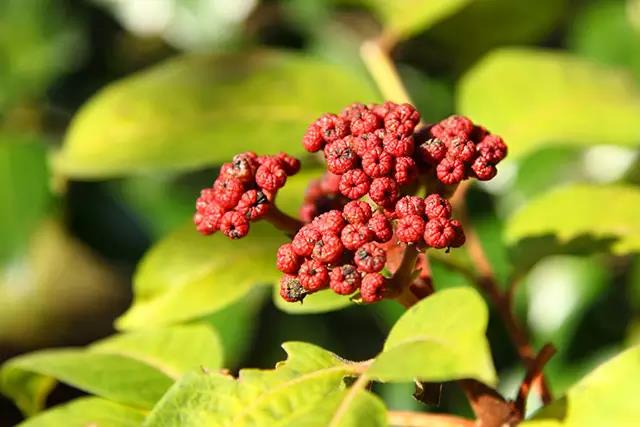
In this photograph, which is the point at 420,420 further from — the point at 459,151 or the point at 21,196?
the point at 21,196

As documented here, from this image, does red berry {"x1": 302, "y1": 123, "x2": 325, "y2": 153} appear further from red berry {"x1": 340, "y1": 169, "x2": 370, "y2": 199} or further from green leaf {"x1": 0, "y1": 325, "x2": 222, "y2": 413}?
green leaf {"x1": 0, "y1": 325, "x2": 222, "y2": 413}

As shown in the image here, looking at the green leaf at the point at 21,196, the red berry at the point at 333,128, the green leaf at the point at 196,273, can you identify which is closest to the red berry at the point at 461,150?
the red berry at the point at 333,128

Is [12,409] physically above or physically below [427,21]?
below

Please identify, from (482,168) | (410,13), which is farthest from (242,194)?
(410,13)

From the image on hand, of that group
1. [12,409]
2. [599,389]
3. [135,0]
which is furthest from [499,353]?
[12,409]

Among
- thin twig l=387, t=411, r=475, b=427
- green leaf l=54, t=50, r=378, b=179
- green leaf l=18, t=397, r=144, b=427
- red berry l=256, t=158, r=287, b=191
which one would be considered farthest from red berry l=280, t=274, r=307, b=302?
green leaf l=54, t=50, r=378, b=179

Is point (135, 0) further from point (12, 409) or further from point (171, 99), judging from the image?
point (12, 409)
